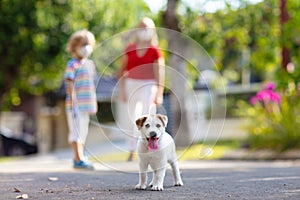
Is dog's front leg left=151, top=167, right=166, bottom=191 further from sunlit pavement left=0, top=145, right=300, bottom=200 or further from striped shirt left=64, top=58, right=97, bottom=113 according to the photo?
striped shirt left=64, top=58, right=97, bottom=113

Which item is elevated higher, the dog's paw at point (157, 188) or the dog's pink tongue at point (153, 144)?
the dog's pink tongue at point (153, 144)

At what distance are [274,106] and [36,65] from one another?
27.3 ft

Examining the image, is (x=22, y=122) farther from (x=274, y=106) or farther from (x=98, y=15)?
(x=274, y=106)

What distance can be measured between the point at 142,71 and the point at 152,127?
9.03 feet

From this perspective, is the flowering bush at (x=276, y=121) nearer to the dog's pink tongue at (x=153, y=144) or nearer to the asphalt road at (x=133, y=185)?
the asphalt road at (x=133, y=185)

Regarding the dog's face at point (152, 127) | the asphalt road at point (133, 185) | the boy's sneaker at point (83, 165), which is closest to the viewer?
the asphalt road at point (133, 185)

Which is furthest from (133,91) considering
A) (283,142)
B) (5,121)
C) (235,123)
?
(235,123)

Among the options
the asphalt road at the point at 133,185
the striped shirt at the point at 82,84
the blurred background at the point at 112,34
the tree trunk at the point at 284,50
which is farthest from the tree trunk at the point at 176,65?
the asphalt road at the point at 133,185

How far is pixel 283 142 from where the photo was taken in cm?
1340

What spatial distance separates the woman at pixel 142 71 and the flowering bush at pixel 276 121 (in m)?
5.58

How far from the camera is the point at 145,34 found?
26.6 ft

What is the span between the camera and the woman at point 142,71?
25.7ft

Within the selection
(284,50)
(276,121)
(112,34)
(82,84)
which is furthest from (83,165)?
(112,34)

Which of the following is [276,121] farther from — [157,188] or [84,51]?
[157,188]
